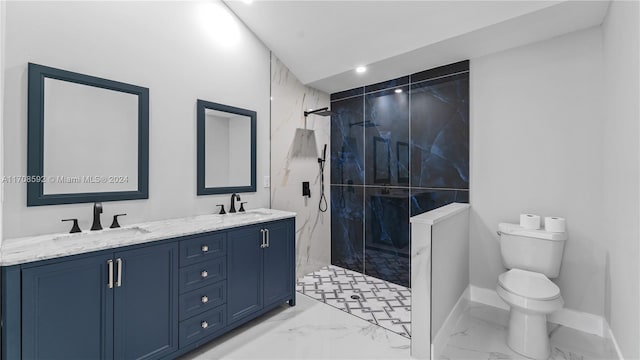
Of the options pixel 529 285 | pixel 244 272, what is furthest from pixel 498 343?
pixel 244 272

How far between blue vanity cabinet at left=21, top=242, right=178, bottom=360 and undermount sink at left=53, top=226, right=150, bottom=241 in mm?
190

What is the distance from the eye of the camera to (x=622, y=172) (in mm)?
1750

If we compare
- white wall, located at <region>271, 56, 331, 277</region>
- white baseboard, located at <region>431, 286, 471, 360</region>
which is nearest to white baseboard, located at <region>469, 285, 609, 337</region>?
white baseboard, located at <region>431, 286, 471, 360</region>

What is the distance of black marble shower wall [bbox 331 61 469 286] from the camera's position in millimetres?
2850

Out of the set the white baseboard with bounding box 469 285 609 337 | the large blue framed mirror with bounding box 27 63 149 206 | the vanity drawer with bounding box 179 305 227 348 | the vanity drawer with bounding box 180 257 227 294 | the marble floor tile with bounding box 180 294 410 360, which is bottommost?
the marble floor tile with bounding box 180 294 410 360

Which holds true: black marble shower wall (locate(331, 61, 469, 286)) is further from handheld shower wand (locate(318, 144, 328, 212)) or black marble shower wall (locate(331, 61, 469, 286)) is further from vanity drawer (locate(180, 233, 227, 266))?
vanity drawer (locate(180, 233, 227, 266))

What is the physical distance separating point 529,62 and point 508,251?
5.15 ft

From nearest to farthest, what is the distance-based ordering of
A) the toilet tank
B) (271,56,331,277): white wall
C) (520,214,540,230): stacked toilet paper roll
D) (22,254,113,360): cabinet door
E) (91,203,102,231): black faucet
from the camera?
1. (22,254,113,360): cabinet door
2. (91,203,102,231): black faucet
3. the toilet tank
4. (520,214,540,230): stacked toilet paper roll
5. (271,56,331,277): white wall

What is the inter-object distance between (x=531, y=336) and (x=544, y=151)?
1412 mm

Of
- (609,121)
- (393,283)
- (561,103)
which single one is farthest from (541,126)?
(393,283)

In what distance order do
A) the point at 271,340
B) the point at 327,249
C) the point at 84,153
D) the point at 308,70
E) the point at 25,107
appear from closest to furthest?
the point at 25,107 < the point at 84,153 < the point at 271,340 < the point at 308,70 < the point at 327,249

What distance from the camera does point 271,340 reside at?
2203 mm

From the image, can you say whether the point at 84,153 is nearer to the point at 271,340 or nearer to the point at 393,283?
the point at 271,340

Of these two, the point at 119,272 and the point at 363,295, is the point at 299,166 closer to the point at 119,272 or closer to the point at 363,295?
the point at 363,295
